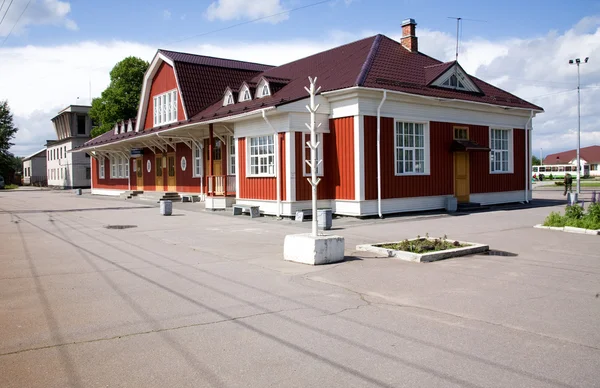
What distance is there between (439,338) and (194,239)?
9275mm

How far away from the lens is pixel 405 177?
19.6 m

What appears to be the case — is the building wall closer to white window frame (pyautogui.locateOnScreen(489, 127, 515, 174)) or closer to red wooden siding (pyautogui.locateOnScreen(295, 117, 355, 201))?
white window frame (pyautogui.locateOnScreen(489, 127, 515, 174))

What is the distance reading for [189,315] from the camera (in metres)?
6.50

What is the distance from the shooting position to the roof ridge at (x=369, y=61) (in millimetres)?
18297

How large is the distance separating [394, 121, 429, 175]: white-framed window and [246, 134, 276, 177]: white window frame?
15.1 feet

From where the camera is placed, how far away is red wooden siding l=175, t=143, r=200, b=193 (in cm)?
2909

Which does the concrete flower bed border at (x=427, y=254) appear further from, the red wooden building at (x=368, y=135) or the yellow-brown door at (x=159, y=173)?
the yellow-brown door at (x=159, y=173)

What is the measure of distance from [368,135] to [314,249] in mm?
9291

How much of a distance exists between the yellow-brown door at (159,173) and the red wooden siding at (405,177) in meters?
17.8

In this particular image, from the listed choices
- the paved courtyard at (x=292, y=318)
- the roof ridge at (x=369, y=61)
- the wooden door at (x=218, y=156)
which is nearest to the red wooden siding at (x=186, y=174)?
the wooden door at (x=218, y=156)

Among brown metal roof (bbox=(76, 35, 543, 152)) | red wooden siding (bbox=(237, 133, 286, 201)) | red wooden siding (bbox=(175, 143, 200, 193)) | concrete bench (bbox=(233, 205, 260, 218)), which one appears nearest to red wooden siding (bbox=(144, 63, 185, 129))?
brown metal roof (bbox=(76, 35, 543, 152))

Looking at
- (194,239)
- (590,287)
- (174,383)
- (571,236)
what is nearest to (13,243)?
(194,239)

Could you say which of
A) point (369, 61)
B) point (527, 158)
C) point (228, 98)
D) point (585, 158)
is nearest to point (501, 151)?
point (527, 158)

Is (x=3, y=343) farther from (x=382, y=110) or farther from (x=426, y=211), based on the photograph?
(x=426, y=211)
